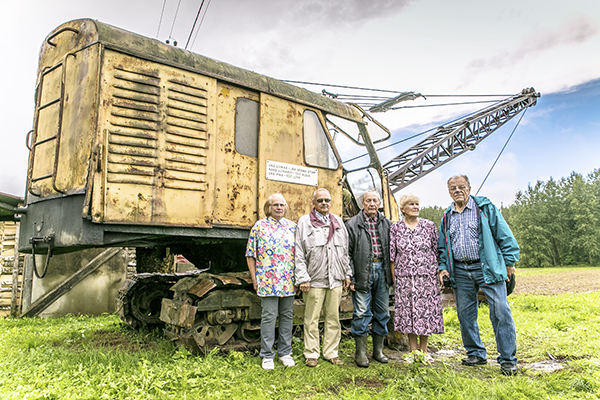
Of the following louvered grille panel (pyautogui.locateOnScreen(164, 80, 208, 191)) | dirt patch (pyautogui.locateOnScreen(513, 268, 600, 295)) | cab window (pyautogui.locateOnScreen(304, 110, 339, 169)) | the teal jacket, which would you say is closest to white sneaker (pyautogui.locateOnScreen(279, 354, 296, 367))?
louvered grille panel (pyautogui.locateOnScreen(164, 80, 208, 191))

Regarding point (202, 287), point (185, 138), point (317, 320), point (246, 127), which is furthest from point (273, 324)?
point (246, 127)

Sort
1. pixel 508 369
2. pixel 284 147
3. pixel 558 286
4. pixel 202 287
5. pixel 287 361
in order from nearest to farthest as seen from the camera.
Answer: pixel 508 369, pixel 287 361, pixel 202 287, pixel 284 147, pixel 558 286

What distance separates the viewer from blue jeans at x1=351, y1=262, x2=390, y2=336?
4797 millimetres

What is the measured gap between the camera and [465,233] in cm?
462

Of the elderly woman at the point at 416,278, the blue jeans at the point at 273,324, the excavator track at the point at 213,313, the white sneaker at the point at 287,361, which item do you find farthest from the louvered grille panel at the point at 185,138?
the elderly woman at the point at 416,278

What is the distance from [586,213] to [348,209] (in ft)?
163

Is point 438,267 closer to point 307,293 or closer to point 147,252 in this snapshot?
point 307,293

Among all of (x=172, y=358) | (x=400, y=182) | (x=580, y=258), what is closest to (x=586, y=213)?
(x=580, y=258)

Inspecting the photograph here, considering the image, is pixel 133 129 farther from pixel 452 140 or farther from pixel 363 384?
pixel 452 140

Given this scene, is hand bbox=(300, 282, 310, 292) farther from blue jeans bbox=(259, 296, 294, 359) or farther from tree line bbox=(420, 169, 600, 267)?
tree line bbox=(420, 169, 600, 267)

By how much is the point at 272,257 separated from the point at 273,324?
70cm

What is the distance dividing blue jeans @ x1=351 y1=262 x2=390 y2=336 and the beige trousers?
0.25 metres

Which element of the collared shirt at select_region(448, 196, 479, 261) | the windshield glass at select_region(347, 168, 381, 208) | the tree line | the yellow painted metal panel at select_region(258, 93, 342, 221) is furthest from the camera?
the tree line

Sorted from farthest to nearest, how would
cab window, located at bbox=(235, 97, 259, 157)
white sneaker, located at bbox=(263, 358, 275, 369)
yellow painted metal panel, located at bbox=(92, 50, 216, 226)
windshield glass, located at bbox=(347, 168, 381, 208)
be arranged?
windshield glass, located at bbox=(347, 168, 381, 208), cab window, located at bbox=(235, 97, 259, 157), white sneaker, located at bbox=(263, 358, 275, 369), yellow painted metal panel, located at bbox=(92, 50, 216, 226)
